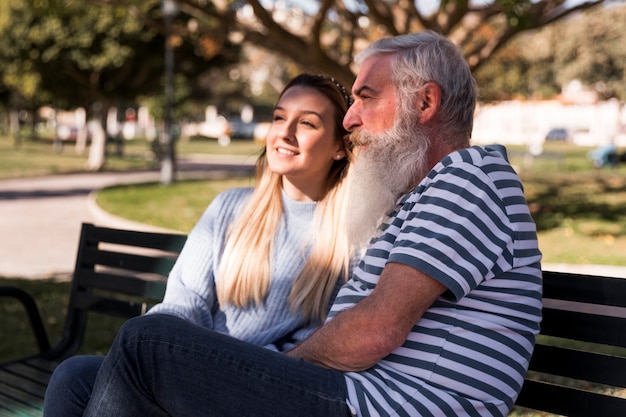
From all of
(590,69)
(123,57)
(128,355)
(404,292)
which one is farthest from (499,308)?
(590,69)


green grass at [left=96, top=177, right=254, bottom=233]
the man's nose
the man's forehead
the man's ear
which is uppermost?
the man's forehead

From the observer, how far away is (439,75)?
236cm

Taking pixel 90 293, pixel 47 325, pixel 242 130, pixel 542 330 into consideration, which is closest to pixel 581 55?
pixel 47 325

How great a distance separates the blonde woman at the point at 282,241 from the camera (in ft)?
9.43

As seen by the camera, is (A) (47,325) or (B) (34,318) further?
(A) (47,325)

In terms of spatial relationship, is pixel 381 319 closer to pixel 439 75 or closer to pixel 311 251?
pixel 439 75

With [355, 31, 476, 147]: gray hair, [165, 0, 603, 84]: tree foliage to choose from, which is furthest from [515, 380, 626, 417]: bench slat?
[165, 0, 603, 84]: tree foliage

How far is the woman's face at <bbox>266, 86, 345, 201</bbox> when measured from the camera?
296cm

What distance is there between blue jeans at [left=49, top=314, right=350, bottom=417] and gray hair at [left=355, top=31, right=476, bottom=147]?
79cm

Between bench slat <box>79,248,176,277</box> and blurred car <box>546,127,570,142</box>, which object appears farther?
blurred car <box>546,127,570,142</box>

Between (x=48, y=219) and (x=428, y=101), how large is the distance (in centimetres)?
1270

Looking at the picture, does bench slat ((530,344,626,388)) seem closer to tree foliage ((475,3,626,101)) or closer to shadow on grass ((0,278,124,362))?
shadow on grass ((0,278,124,362))

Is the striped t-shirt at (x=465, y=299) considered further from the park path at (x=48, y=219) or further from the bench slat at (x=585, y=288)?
the park path at (x=48, y=219)

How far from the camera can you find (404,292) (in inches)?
80.7
